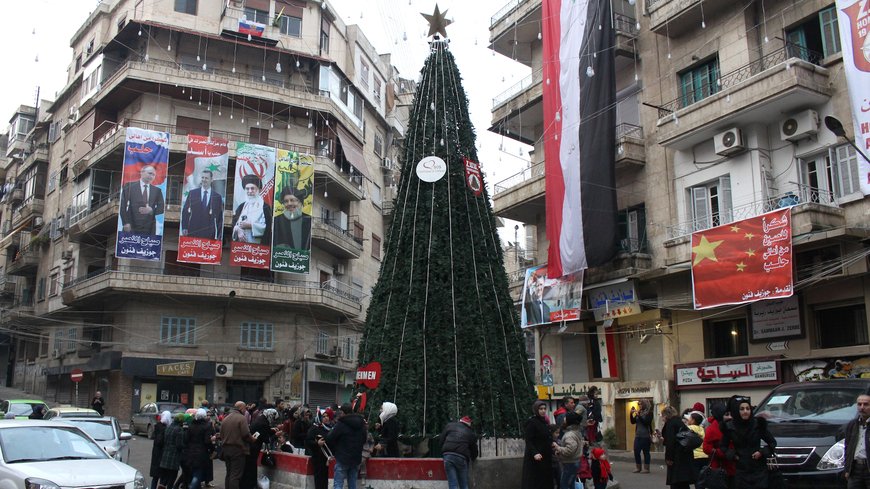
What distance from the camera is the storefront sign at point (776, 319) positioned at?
18.3m

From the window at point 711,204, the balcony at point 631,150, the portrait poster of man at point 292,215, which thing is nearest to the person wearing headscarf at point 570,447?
the window at point 711,204

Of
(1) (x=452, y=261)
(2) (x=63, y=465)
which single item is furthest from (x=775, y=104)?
(2) (x=63, y=465)

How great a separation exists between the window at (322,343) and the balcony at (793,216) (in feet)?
72.0

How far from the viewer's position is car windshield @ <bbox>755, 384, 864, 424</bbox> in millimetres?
9617

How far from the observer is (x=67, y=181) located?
4266cm

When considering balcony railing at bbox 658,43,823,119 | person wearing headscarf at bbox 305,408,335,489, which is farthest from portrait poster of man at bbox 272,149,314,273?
person wearing headscarf at bbox 305,408,335,489

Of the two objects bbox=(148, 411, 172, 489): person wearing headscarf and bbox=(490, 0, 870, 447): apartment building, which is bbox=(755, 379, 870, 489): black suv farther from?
bbox=(148, 411, 172, 489): person wearing headscarf

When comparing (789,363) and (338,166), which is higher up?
(338,166)

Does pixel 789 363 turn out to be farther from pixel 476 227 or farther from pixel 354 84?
pixel 354 84

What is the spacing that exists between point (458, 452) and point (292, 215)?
26.5 meters

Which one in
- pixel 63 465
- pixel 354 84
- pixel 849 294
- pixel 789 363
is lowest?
pixel 63 465

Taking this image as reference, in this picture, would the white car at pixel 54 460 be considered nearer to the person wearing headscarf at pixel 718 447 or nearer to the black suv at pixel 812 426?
the person wearing headscarf at pixel 718 447

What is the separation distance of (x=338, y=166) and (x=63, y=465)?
3326 cm

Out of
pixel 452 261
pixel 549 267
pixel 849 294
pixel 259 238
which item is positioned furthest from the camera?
pixel 259 238
